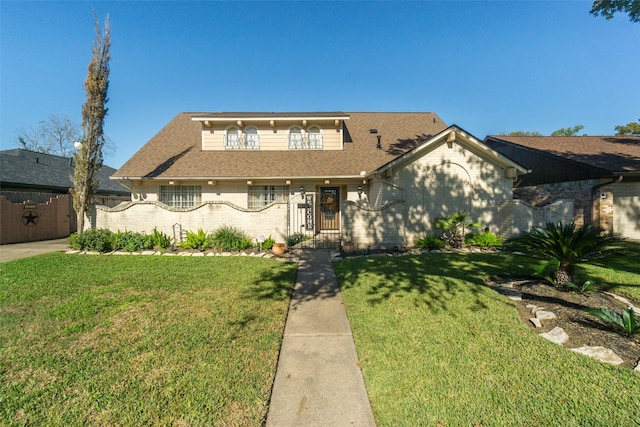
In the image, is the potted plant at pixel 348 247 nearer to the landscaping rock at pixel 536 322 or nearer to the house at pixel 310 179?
the house at pixel 310 179

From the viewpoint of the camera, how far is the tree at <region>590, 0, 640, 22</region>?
560 inches

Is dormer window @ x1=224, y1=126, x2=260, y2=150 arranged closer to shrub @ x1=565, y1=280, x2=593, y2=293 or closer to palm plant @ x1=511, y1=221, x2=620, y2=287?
palm plant @ x1=511, y1=221, x2=620, y2=287

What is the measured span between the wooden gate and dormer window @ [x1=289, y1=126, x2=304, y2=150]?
1256 cm

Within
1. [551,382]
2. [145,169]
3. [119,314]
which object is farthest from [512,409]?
[145,169]

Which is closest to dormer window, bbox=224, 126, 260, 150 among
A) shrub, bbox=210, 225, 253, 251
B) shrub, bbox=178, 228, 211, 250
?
shrub, bbox=210, 225, 253, 251

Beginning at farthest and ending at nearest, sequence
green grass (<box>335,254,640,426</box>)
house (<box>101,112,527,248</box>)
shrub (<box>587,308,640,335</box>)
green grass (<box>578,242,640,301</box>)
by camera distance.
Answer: house (<box>101,112,527,248</box>)
green grass (<box>578,242,640,301</box>)
shrub (<box>587,308,640,335</box>)
green grass (<box>335,254,640,426</box>)

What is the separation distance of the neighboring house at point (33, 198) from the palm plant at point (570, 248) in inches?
647

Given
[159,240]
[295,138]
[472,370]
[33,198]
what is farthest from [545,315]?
[33,198]

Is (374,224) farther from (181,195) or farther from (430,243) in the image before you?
(181,195)

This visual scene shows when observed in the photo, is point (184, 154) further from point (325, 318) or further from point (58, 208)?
point (325, 318)

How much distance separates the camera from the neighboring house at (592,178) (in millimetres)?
11961

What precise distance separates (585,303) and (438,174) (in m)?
7.33

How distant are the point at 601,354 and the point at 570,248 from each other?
2779mm

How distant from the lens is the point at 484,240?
10.5 metres
